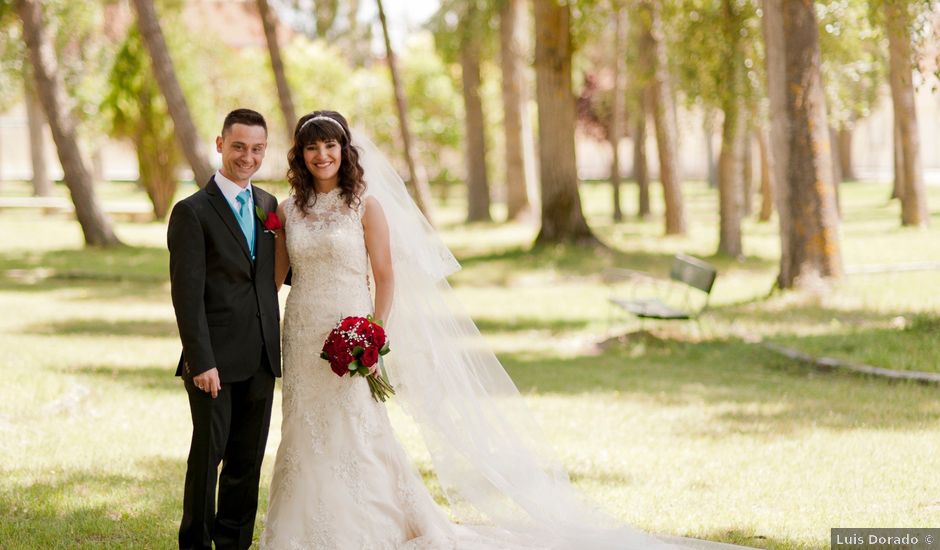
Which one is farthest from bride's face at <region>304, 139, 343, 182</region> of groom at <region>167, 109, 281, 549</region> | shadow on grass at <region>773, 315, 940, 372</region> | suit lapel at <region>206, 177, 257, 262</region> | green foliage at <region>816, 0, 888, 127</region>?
green foliage at <region>816, 0, 888, 127</region>

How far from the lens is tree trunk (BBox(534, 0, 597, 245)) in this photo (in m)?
20.4

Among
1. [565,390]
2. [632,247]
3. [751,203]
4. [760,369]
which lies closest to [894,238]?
[632,247]

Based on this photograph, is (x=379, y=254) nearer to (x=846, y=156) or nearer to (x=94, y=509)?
(x=94, y=509)

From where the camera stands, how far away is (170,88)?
17.1 metres

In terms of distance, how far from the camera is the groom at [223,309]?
16.0ft

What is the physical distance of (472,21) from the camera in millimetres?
27750

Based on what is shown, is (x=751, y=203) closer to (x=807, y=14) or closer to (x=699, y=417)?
(x=807, y=14)

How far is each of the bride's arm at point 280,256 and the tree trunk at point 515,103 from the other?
2302cm

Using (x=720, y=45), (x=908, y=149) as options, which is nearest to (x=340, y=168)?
(x=720, y=45)

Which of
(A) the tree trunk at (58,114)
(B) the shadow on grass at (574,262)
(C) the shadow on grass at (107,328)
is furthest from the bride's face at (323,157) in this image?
(A) the tree trunk at (58,114)

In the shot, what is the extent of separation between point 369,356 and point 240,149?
112 cm

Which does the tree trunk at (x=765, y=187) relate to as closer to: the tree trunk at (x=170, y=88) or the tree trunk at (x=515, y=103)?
the tree trunk at (x=515, y=103)

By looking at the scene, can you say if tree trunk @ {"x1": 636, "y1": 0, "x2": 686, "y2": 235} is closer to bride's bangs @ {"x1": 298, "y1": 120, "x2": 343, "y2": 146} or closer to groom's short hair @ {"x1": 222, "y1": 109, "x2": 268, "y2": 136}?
bride's bangs @ {"x1": 298, "y1": 120, "x2": 343, "y2": 146}

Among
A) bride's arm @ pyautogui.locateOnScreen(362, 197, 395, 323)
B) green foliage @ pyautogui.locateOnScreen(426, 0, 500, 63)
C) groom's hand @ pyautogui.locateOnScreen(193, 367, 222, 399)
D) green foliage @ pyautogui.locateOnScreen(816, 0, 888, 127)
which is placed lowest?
groom's hand @ pyautogui.locateOnScreen(193, 367, 222, 399)
